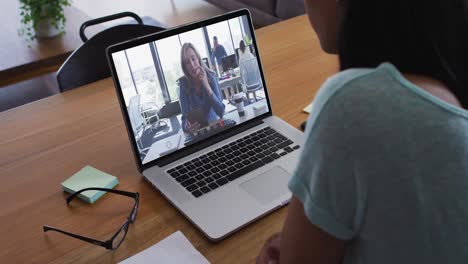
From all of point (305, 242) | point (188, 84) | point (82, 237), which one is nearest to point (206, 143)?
point (188, 84)

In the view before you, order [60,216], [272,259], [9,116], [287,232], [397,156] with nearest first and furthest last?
[397,156] → [287,232] → [272,259] → [60,216] → [9,116]

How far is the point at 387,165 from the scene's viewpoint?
1.73 ft

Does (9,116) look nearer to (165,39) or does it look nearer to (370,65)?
(165,39)

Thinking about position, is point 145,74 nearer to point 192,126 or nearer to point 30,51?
point 192,126

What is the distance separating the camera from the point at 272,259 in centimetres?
77

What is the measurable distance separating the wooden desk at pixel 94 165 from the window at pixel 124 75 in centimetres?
18

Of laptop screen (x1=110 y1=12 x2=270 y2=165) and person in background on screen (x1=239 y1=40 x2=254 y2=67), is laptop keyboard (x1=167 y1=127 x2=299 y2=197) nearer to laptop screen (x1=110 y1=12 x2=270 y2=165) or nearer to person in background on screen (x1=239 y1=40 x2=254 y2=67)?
laptop screen (x1=110 y1=12 x2=270 y2=165)

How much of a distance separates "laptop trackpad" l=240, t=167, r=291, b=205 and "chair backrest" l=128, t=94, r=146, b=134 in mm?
257

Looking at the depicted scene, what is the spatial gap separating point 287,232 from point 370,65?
249 millimetres

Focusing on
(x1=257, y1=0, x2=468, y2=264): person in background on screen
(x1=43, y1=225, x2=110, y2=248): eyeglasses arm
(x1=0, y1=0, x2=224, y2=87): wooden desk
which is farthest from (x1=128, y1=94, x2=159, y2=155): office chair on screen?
(x1=0, y1=0, x2=224, y2=87): wooden desk

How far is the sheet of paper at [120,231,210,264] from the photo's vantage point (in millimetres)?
835

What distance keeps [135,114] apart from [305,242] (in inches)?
21.1

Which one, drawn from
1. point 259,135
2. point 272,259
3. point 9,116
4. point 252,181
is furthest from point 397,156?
point 9,116

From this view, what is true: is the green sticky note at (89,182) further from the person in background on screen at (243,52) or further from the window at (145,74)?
the person in background on screen at (243,52)
